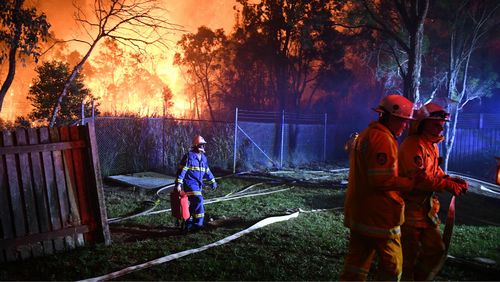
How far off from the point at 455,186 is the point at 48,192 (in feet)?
16.4

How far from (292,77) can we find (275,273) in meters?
23.6

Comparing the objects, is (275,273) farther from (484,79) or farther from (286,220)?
(484,79)

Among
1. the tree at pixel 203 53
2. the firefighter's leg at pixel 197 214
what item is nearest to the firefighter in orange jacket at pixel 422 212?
the firefighter's leg at pixel 197 214

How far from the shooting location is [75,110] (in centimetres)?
1447

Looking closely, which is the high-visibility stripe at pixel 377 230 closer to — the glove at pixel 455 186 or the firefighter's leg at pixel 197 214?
the glove at pixel 455 186

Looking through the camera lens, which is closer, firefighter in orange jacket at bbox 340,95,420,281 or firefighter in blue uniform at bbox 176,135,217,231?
firefighter in orange jacket at bbox 340,95,420,281

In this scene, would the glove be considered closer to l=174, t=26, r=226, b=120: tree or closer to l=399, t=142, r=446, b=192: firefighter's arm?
l=399, t=142, r=446, b=192: firefighter's arm

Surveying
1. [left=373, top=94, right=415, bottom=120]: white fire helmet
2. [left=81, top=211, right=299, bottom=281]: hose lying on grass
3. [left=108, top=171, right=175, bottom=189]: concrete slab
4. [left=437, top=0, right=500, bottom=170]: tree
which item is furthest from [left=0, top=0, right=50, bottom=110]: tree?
[left=437, top=0, right=500, bottom=170]: tree

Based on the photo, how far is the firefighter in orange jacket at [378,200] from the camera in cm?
309

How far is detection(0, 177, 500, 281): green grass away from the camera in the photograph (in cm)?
454

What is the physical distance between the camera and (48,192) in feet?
16.9

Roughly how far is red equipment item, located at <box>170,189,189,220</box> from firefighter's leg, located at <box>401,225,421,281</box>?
11.8ft

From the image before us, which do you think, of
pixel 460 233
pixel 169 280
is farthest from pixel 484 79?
pixel 169 280

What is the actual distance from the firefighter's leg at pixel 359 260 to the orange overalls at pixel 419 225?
781 mm
